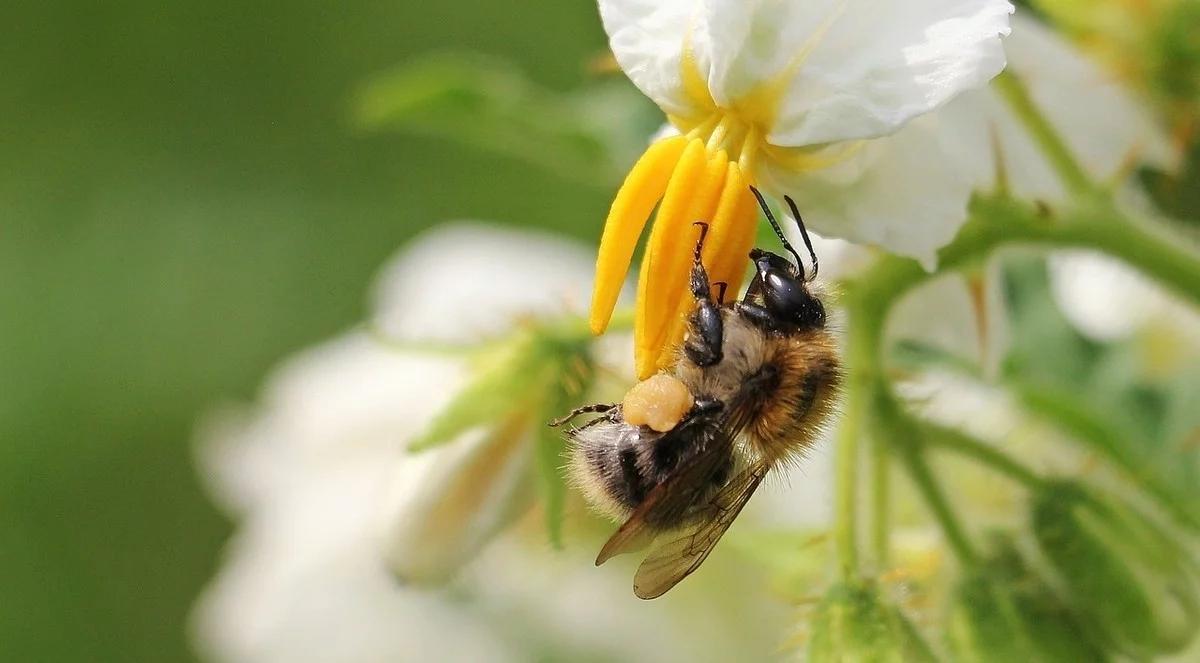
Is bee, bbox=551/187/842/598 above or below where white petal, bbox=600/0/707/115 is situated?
below

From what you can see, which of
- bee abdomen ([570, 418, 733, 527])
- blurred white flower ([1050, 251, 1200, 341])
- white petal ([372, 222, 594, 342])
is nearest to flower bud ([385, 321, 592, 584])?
bee abdomen ([570, 418, 733, 527])

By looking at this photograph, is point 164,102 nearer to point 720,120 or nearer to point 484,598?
point 484,598

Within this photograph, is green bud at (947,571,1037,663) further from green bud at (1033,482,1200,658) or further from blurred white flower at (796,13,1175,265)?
blurred white flower at (796,13,1175,265)

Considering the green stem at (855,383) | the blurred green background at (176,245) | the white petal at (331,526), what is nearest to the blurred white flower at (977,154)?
the green stem at (855,383)

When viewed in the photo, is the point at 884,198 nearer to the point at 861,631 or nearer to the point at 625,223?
the point at 625,223

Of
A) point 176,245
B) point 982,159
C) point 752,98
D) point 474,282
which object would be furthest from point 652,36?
point 176,245

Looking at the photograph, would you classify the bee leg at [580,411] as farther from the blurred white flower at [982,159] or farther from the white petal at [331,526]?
the white petal at [331,526]

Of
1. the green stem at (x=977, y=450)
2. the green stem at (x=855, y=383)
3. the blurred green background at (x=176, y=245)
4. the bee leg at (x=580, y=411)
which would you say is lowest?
the blurred green background at (x=176, y=245)
